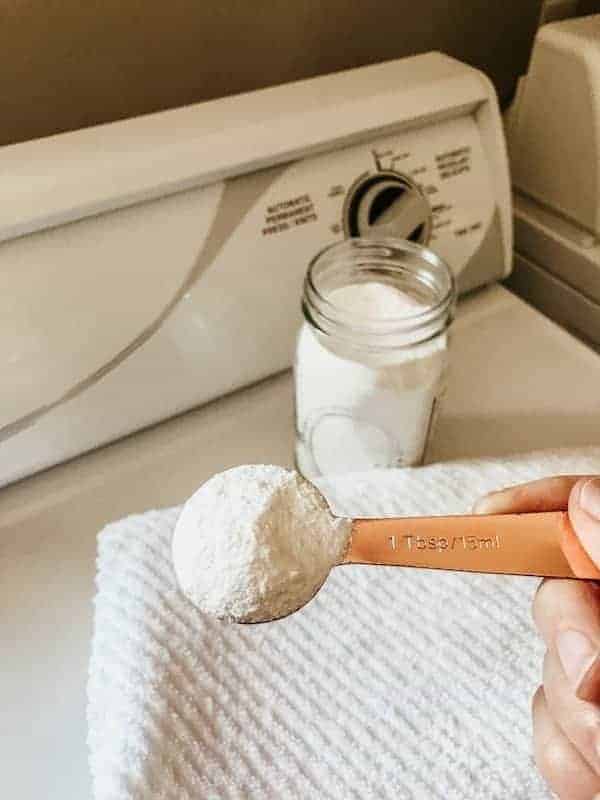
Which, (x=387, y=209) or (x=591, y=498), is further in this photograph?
(x=387, y=209)

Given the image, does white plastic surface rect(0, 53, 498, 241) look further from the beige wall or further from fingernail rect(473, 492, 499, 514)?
fingernail rect(473, 492, 499, 514)

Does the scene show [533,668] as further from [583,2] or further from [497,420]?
[583,2]

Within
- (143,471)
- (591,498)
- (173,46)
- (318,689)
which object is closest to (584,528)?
(591,498)

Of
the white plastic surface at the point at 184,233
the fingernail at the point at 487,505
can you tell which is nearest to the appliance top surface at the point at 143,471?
the white plastic surface at the point at 184,233

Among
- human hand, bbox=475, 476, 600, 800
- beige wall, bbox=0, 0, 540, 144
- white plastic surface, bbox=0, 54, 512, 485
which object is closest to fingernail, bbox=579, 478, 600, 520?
human hand, bbox=475, 476, 600, 800

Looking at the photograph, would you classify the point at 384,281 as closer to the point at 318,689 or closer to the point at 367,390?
the point at 367,390

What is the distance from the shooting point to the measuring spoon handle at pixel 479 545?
0.30 meters

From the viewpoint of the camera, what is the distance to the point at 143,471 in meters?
0.47

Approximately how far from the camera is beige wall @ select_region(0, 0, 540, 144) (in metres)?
0.49

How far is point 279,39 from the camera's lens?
22.4 inches

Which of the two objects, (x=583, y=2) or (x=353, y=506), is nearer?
(x=353, y=506)

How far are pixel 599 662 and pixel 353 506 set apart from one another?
16cm

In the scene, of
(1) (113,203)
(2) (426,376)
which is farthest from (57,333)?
(2) (426,376)

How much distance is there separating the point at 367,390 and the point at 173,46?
0.83ft
